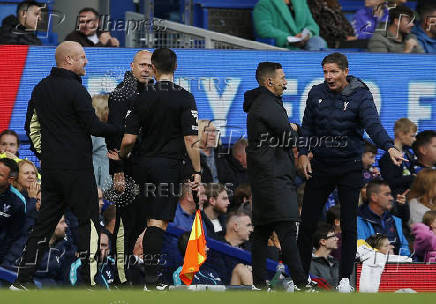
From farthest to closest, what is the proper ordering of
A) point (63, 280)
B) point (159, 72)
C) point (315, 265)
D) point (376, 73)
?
point (376, 73) < point (315, 265) < point (63, 280) < point (159, 72)

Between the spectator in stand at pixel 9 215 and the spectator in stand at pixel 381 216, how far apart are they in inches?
142

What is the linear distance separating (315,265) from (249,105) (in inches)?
92.0

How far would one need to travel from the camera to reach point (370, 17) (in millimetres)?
16859

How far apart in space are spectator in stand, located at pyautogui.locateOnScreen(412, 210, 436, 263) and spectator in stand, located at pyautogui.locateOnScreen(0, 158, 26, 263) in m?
4.15

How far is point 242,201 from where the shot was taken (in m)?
13.5

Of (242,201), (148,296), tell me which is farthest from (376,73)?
(148,296)

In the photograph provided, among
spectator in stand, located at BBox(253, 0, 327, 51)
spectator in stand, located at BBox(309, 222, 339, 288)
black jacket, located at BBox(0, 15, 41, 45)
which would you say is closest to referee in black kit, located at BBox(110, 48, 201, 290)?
spectator in stand, located at BBox(309, 222, 339, 288)

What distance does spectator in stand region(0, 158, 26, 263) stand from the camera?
39.6 ft

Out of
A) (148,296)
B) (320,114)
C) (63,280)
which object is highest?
(320,114)

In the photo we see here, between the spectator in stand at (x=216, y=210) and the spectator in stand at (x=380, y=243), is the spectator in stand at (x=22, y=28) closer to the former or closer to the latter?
the spectator in stand at (x=216, y=210)

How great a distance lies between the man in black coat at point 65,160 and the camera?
10.6 metres

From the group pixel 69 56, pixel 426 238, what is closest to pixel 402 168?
pixel 426 238

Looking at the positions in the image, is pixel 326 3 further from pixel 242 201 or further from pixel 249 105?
pixel 249 105

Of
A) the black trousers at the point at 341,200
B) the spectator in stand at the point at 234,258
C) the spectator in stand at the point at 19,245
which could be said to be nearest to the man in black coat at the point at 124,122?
the spectator in stand at the point at 19,245
